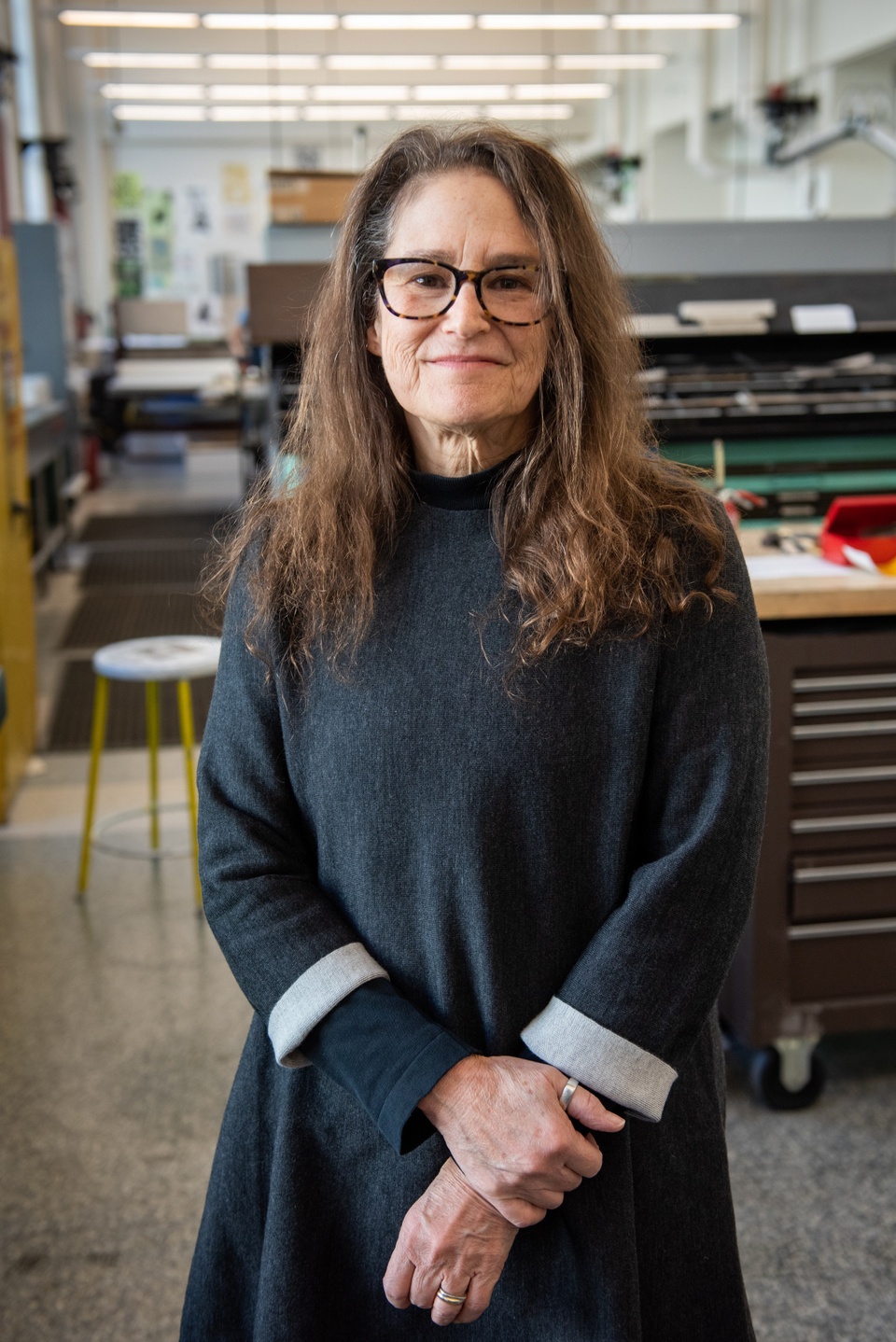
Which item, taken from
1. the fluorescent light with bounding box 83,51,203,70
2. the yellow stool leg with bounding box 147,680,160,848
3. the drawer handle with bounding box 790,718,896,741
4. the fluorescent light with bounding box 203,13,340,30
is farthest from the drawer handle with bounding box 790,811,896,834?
the fluorescent light with bounding box 83,51,203,70

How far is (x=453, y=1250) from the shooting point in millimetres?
1024

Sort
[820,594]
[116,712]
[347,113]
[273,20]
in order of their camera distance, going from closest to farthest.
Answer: [820,594], [116,712], [273,20], [347,113]

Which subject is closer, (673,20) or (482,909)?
(482,909)

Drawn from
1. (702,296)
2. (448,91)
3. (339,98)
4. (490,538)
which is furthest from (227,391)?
(490,538)

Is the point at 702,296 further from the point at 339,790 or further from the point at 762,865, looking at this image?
the point at 339,790

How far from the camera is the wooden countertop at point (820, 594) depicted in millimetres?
2078

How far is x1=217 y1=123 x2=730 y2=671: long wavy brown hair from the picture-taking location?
105 cm

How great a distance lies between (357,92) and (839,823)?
11.0m

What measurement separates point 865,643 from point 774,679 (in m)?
0.18

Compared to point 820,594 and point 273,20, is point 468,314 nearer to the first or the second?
point 820,594

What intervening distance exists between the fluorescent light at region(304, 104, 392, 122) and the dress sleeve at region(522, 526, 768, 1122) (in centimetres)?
1369

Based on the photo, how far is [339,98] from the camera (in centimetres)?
1157

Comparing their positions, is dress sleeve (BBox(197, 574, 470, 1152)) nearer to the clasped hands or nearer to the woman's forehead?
the clasped hands

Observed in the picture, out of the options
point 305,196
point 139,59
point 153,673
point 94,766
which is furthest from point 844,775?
point 139,59
